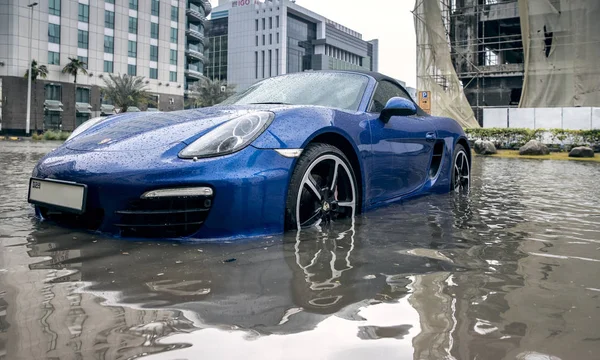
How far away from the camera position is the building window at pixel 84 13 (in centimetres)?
4816

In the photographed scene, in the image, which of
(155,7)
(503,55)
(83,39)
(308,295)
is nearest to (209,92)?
(83,39)

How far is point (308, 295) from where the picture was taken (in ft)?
6.40

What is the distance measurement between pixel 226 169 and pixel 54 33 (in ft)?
165

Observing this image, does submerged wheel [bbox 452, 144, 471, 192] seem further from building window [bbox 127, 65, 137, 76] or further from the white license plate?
building window [bbox 127, 65, 137, 76]

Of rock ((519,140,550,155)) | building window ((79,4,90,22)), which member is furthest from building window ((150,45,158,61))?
rock ((519,140,550,155))

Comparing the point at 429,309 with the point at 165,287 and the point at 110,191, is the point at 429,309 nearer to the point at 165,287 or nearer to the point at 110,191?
the point at 165,287

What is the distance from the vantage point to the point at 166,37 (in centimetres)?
5697

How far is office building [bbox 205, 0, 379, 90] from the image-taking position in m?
92.1

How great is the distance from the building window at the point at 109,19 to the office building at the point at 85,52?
10cm

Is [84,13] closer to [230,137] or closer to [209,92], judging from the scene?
[209,92]

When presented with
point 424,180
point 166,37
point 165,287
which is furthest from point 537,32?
point 166,37

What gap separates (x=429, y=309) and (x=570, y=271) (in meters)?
1.00

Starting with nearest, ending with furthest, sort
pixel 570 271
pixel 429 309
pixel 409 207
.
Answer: pixel 429 309, pixel 570 271, pixel 409 207

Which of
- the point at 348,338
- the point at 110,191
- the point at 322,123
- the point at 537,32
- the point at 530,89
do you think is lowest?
the point at 348,338
